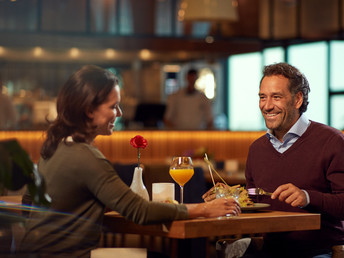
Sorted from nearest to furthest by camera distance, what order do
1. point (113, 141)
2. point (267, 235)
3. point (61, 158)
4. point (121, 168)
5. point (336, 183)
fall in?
1. point (61, 158)
2. point (336, 183)
3. point (267, 235)
4. point (121, 168)
5. point (113, 141)

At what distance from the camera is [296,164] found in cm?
284

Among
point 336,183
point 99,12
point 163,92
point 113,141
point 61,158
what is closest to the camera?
point 61,158

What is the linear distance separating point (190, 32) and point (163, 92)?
12.1ft

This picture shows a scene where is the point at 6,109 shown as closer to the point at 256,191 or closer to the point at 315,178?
the point at 256,191

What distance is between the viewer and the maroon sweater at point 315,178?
2.68 metres

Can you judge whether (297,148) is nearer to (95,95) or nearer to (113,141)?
(95,95)

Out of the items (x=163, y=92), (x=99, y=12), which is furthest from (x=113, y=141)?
(x=163, y=92)

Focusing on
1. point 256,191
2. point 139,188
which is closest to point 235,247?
point 256,191

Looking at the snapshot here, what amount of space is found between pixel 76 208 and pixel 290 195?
85 centimetres

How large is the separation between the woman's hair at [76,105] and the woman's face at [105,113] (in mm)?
19

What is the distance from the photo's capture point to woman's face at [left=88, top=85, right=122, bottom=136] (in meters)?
2.33

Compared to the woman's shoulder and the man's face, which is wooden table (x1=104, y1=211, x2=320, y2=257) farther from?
the man's face

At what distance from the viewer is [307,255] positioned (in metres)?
2.72

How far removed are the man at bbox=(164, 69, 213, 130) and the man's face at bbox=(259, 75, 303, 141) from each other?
18.9 ft
